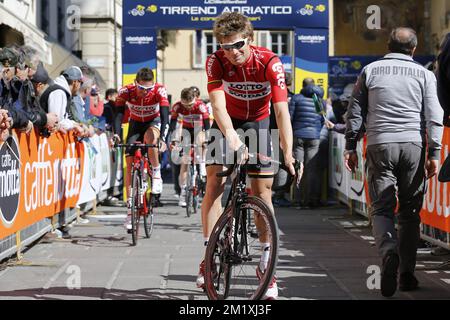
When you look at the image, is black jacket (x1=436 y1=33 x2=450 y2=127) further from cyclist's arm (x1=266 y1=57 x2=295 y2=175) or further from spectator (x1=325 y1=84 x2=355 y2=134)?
spectator (x1=325 y1=84 x2=355 y2=134)

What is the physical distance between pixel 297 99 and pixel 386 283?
9446 millimetres

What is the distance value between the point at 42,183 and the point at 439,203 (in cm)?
411

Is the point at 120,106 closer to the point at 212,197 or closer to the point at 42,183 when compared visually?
the point at 42,183

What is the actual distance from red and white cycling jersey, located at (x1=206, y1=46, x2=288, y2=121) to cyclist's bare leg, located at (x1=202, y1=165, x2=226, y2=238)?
1.40 feet

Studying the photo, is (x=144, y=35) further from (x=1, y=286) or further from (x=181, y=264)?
(x=1, y=286)

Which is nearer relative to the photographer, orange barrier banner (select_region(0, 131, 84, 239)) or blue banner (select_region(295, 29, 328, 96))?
orange barrier banner (select_region(0, 131, 84, 239))

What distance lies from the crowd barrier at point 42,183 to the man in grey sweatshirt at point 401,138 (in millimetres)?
3054

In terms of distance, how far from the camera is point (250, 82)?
21.5ft

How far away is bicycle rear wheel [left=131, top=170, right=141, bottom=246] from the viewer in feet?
33.7

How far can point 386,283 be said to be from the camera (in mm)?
6707

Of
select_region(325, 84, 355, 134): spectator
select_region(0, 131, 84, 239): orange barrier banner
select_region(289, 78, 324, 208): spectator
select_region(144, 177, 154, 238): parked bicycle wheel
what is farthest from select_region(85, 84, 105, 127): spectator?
select_region(144, 177, 154, 238): parked bicycle wheel

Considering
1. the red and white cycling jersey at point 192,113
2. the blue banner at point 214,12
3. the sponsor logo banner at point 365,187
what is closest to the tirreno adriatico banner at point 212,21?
the blue banner at point 214,12

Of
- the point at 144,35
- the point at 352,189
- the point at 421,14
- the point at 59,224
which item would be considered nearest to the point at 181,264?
the point at 59,224

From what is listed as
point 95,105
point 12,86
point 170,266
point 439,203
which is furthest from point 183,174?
point 439,203
